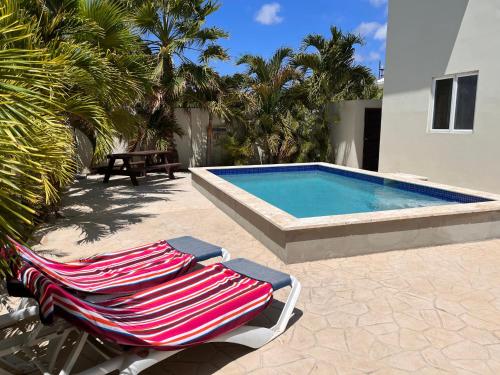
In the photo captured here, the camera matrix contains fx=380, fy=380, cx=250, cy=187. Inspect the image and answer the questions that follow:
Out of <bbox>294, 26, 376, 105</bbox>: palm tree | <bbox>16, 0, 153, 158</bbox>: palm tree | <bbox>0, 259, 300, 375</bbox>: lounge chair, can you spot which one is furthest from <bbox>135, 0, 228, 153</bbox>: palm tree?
<bbox>0, 259, 300, 375</bbox>: lounge chair

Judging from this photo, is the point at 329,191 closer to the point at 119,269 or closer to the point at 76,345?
the point at 119,269

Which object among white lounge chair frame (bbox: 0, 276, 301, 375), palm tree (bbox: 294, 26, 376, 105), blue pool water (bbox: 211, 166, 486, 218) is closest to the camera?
white lounge chair frame (bbox: 0, 276, 301, 375)

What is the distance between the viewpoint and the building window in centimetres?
926

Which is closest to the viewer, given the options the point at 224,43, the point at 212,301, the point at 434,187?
the point at 212,301

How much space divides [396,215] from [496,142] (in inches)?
182

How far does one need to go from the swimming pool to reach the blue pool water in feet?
0.07

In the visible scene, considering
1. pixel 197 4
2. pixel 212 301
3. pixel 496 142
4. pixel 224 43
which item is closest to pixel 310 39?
pixel 224 43

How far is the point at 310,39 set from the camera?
14742 millimetres

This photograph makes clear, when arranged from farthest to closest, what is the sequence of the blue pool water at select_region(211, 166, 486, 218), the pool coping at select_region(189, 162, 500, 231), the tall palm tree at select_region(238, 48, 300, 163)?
the tall palm tree at select_region(238, 48, 300, 163) < the blue pool water at select_region(211, 166, 486, 218) < the pool coping at select_region(189, 162, 500, 231)

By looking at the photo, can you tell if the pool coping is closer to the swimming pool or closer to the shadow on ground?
the swimming pool

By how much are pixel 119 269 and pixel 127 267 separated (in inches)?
3.4

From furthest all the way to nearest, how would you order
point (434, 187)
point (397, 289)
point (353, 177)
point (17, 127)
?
1. point (353, 177)
2. point (434, 187)
3. point (397, 289)
4. point (17, 127)

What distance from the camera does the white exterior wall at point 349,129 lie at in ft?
47.3

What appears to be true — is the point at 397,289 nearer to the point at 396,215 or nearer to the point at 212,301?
the point at 396,215
